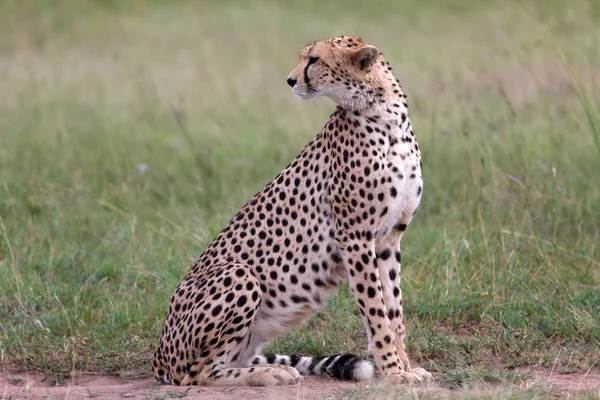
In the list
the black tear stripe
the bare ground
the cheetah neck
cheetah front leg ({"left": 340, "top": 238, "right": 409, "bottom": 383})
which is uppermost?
the black tear stripe

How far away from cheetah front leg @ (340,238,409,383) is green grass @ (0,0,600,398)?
0.21m

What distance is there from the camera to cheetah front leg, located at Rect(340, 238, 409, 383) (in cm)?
359

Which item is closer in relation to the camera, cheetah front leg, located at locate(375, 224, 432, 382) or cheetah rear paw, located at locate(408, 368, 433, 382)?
cheetah rear paw, located at locate(408, 368, 433, 382)

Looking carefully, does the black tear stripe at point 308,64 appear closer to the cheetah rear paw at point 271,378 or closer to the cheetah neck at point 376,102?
the cheetah neck at point 376,102

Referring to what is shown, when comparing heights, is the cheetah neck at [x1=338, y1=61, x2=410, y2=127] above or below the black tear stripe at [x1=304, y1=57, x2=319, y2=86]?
below

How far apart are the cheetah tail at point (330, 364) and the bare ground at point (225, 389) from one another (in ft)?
0.11

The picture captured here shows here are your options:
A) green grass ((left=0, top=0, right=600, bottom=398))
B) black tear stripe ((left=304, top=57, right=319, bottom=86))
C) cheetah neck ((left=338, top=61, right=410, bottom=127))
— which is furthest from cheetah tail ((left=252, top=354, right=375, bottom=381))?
black tear stripe ((left=304, top=57, right=319, bottom=86))

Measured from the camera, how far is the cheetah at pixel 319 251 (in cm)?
358

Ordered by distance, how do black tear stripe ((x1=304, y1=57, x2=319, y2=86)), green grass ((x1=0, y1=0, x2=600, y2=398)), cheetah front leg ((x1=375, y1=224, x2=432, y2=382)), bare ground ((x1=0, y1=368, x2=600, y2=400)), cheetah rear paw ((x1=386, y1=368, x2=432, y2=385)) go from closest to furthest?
bare ground ((x1=0, y1=368, x2=600, y2=400)) → cheetah rear paw ((x1=386, y1=368, x2=432, y2=385)) → black tear stripe ((x1=304, y1=57, x2=319, y2=86)) → cheetah front leg ((x1=375, y1=224, x2=432, y2=382)) → green grass ((x1=0, y1=0, x2=600, y2=398))

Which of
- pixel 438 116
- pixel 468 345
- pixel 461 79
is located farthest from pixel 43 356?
pixel 461 79

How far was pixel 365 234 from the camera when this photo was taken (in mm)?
3592

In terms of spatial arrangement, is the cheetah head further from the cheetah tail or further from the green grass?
the green grass

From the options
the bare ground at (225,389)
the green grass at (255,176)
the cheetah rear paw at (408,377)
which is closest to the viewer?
the bare ground at (225,389)

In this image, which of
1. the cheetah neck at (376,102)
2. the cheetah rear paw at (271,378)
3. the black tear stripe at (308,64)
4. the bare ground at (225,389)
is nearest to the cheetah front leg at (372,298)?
the bare ground at (225,389)
